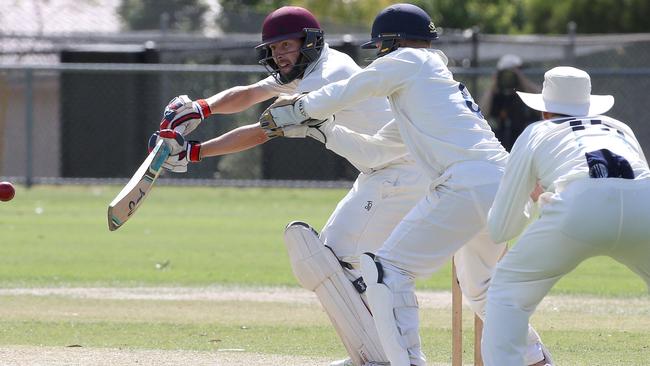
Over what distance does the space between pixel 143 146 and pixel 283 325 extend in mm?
12015

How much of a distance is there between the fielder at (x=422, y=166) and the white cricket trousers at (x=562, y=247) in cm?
72

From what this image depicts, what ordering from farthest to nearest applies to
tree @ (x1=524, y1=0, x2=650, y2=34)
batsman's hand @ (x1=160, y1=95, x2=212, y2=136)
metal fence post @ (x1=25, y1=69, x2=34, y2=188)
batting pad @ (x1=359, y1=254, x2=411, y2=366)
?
tree @ (x1=524, y1=0, x2=650, y2=34) < metal fence post @ (x1=25, y1=69, x2=34, y2=188) < batsman's hand @ (x1=160, y1=95, x2=212, y2=136) < batting pad @ (x1=359, y1=254, x2=411, y2=366)

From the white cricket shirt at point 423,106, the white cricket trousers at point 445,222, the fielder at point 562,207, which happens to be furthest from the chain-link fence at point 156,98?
the fielder at point 562,207

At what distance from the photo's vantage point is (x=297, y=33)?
7.29 meters

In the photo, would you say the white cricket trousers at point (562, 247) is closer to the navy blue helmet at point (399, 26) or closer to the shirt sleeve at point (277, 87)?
the navy blue helmet at point (399, 26)

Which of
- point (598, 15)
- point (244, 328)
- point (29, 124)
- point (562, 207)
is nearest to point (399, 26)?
point (562, 207)

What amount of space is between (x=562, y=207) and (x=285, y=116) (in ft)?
5.82

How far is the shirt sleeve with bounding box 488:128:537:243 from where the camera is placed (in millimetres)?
5496

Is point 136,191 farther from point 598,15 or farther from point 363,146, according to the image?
point 598,15

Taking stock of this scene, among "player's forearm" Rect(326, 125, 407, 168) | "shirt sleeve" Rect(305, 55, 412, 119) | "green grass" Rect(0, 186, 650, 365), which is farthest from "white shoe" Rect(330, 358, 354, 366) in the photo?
"shirt sleeve" Rect(305, 55, 412, 119)

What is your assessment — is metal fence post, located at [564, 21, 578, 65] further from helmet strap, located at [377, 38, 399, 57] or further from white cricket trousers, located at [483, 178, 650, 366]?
white cricket trousers, located at [483, 178, 650, 366]

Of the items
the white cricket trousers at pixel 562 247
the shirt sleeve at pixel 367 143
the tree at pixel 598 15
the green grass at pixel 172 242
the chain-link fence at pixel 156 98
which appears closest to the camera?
the white cricket trousers at pixel 562 247

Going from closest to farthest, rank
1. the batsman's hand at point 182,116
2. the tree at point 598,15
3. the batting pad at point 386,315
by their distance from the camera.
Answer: the batting pad at point 386,315 < the batsman's hand at point 182,116 < the tree at point 598,15

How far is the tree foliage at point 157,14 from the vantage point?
2859 centimetres
